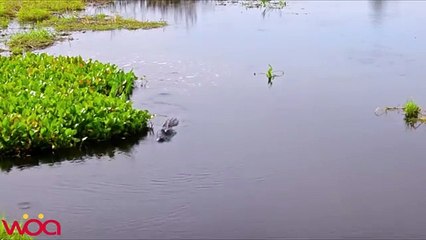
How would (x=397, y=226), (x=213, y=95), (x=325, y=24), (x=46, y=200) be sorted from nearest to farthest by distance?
(x=397, y=226)
(x=46, y=200)
(x=213, y=95)
(x=325, y=24)

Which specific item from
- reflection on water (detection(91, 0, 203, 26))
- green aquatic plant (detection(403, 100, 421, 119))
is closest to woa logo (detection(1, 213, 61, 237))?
green aquatic plant (detection(403, 100, 421, 119))

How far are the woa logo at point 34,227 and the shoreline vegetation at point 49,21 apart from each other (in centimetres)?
977

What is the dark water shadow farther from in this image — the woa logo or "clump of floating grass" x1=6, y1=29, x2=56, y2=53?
"clump of floating grass" x1=6, y1=29, x2=56, y2=53

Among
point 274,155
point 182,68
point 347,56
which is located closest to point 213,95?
point 182,68

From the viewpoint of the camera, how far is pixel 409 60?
15523mm

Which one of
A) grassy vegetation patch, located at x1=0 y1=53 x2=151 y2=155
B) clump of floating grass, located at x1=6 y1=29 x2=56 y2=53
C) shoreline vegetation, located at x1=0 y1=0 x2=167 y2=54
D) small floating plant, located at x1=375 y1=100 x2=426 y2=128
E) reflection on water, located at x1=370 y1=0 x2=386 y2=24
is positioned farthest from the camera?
reflection on water, located at x1=370 y1=0 x2=386 y2=24

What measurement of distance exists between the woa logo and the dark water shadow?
1822 mm

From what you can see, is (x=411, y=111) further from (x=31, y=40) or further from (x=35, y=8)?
(x=35, y=8)

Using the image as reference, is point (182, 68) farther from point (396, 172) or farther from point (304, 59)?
point (396, 172)

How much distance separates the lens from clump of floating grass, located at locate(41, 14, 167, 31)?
19.6 metres

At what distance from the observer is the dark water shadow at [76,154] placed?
9341 millimetres

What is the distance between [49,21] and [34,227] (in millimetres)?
13994

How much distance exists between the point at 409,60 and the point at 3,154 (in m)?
10.3

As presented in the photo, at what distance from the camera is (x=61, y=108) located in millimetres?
10133
